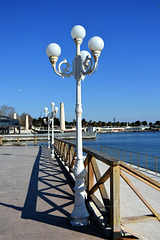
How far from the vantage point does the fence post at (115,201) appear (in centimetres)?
326

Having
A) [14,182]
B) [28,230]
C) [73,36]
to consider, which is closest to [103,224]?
[28,230]

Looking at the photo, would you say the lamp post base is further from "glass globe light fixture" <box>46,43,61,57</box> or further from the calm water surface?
the calm water surface

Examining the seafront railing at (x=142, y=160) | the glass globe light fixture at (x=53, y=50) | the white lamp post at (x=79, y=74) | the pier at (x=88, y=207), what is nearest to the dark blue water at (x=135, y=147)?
the seafront railing at (x=142, y=160)

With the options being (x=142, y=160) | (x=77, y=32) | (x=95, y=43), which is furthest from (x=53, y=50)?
(x=142, y=160)

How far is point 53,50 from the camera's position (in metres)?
4.53

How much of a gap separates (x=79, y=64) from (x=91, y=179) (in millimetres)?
2488

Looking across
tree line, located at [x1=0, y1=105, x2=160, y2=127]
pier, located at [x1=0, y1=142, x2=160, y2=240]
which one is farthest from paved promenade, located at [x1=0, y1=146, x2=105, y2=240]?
tree line, located at [x1=0, y1=105, x2=160, y2=127]

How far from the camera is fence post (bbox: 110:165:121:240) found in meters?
3.26

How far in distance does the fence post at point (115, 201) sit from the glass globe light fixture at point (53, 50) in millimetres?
2559

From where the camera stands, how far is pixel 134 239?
3.24 m

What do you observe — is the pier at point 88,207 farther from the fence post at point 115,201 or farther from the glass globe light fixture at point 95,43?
the glass globe light fixture at point 95,43

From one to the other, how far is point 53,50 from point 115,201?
305 cm

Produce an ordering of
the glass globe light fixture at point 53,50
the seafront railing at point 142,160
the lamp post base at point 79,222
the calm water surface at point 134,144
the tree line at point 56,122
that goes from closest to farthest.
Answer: the lamp post base at point 79,222, the glass globe light fixture at point 53,50, the seafront railing at point 142,160, the calm water surface at point 134,144, the tree line at point 56,122

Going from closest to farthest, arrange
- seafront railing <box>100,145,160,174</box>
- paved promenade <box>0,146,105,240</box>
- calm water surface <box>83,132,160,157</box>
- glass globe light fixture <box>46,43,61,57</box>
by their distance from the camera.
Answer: paved promenade <box>0,146,105,240</box> → glass globe light fixture <box>46,43,61,57</box> → seafront railing <box>100,145,160,174</box> → calm water surface <box>83,132,160,157</box>
